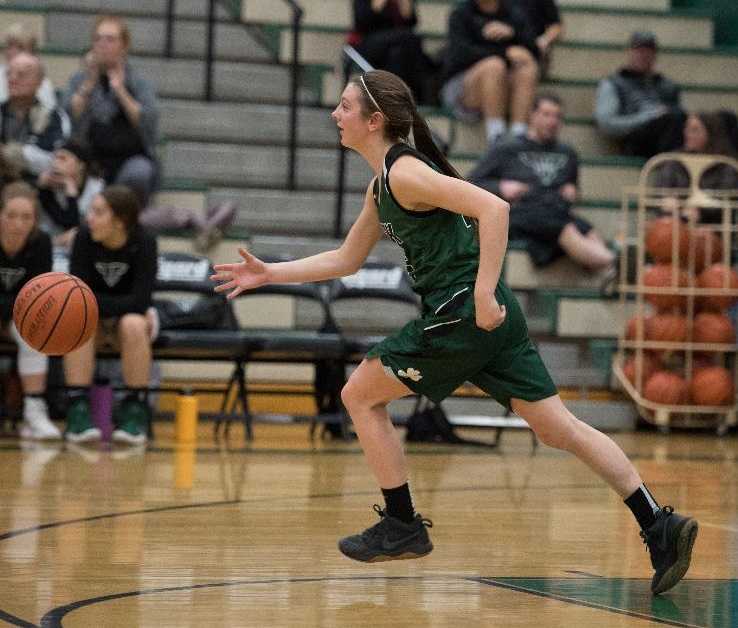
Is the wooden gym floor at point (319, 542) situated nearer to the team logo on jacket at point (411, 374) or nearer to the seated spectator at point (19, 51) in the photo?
the team logo on jacket at point (411, 374)

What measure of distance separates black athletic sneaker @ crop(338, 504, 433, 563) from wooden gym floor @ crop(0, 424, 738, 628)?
0.08m

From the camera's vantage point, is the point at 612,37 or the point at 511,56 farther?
the point at 612,37

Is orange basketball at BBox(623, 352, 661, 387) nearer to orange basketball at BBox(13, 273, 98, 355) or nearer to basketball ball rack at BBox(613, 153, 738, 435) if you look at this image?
basketball ball rack at BBox(613, 153, 738, 435)

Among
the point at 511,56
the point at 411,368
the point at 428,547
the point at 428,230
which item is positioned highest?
the point at 511,56

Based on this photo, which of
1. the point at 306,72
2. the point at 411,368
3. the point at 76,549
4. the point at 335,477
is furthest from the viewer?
the point at 306,72

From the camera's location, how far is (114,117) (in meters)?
8.92

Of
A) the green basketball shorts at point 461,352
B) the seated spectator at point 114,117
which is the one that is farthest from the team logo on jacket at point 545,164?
the green basketball shorts at point 461,352

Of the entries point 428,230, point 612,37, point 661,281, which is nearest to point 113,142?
point 661,281

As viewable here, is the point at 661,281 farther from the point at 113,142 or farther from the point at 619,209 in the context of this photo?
the point at 113,142

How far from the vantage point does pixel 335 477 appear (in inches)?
249

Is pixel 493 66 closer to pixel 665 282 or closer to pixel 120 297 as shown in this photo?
pixel 665 282

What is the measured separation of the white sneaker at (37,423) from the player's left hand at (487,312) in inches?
161

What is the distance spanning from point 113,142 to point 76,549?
4.88m

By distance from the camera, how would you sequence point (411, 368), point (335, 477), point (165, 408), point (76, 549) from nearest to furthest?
point (411, 368)
point (76, 549)
point (335, 477)
point (165, 408)
